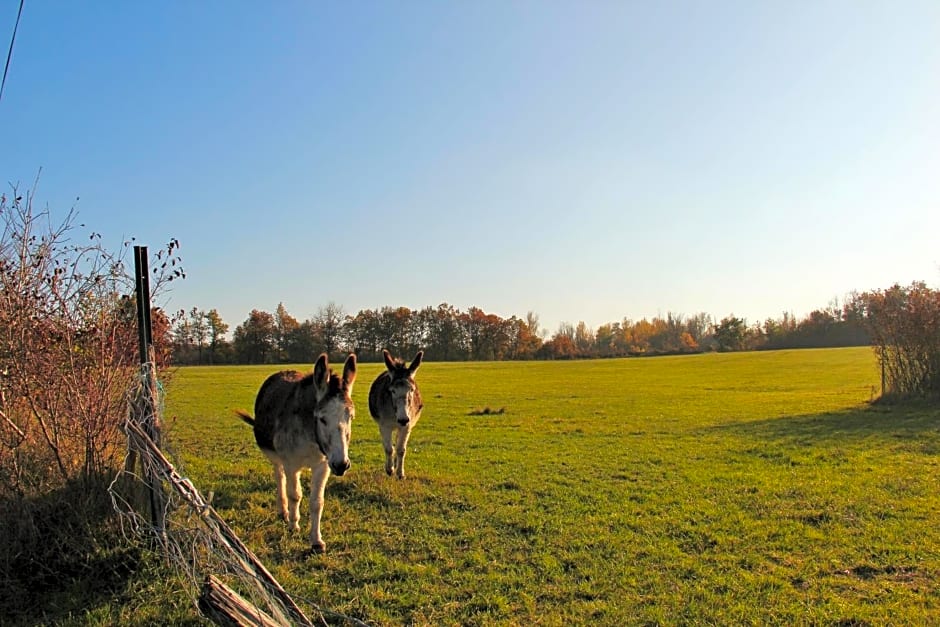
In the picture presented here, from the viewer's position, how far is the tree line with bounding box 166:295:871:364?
7625 centimetres

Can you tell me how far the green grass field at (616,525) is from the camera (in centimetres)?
549

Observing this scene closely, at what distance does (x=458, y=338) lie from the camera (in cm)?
9888

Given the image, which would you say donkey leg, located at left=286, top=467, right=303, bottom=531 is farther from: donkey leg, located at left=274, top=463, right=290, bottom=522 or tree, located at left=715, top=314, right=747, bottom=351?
tree, located at left=715, top=314, right=747, bottom=351

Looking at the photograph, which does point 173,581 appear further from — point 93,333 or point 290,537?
point 93,333

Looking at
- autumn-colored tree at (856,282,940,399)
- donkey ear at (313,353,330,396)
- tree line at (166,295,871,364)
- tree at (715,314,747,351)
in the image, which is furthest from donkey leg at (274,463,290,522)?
tree at (715,314,747,351)

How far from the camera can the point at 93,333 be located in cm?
643

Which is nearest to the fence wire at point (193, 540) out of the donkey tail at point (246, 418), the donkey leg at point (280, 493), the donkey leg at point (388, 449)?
the donkey leg at point (280, 493)

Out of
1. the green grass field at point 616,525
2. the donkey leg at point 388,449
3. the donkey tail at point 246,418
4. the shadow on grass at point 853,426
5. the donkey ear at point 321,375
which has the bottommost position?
the shadow on grass at point 853,426

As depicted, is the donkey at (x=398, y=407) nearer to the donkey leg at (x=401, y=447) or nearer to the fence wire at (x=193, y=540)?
the donkey leg at (x=401, y=447)

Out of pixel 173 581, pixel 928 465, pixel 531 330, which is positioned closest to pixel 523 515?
pixel 173 581

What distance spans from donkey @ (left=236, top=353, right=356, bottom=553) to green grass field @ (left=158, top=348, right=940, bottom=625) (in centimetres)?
51

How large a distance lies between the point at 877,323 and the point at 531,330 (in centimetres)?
8343

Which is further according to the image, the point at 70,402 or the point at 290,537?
the point at 290,537

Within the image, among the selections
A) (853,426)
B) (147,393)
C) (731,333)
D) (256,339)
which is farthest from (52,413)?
(731,333)
